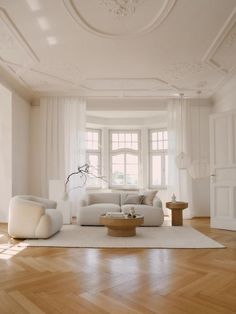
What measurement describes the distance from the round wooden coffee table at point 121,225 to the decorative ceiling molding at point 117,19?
285 centimetres

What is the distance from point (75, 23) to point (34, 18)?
53cm

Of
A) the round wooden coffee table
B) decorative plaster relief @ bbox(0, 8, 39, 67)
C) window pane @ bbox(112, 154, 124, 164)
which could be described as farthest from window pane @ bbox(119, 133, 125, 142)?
the round wooden coffee table

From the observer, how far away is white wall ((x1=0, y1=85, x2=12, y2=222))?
6684 millimetres

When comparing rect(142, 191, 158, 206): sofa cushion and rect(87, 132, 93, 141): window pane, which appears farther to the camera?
rect(87, 132, 93, 141): window pane

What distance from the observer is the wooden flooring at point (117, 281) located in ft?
7.50

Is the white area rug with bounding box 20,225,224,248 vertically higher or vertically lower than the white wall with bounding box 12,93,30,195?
lower

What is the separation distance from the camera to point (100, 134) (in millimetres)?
9180

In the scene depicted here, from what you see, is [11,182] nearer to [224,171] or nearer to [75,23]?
[75,23]

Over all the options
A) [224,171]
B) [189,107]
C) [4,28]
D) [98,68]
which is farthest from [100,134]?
[4,28]

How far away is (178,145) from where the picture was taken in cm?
779

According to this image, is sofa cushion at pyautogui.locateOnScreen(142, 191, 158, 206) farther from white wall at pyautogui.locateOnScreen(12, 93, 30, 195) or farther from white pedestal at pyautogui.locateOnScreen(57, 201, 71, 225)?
white wall at pyautogui.locateOnScreen(12, 93, 30, 195)

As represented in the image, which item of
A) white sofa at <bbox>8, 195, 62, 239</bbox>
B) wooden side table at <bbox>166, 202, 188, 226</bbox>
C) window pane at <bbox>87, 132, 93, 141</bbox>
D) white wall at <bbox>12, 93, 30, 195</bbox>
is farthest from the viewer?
window pane at <bbox>87, 132, 93, 141</bbox>

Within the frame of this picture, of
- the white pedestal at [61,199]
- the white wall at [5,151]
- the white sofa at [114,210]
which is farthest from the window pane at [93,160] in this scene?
the white wall at [5,151]

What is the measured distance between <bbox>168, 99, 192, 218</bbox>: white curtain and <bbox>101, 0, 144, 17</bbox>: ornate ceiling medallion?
14.1ft
